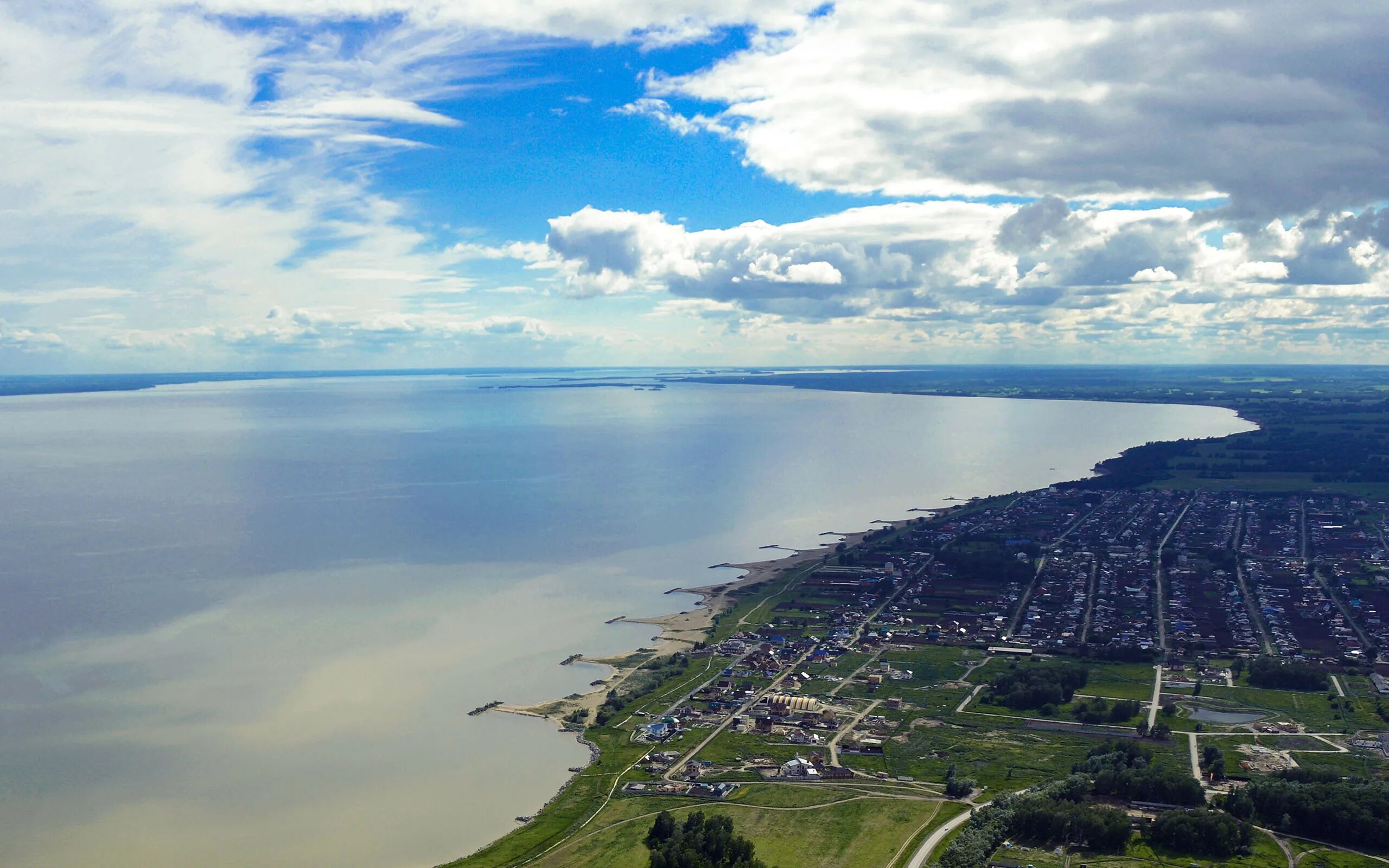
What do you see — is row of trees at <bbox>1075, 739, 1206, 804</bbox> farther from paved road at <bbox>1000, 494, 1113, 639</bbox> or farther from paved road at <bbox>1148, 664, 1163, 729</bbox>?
paved road at <bbox>1000, 494, 1113, 639</bbox>

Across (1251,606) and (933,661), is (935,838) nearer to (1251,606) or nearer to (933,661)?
(933,661)

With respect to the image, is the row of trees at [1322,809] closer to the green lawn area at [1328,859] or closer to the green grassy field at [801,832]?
the green lawn area at [1328,859]

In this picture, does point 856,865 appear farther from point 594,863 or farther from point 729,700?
point 729,700

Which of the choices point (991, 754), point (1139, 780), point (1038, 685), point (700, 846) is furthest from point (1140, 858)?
point (1038, 685)

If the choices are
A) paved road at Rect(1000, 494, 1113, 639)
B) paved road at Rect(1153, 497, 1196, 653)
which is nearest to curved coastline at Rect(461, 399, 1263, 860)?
paved road at Rect(1000, 494, 1113, 639)

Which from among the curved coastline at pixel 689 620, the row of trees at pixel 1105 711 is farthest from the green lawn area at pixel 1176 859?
the curved coastline at pixel 689 620

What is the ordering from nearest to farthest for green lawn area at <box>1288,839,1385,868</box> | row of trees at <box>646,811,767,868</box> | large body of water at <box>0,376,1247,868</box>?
row of trees at <box>646,811,767,868</box> → green lawn area at <box>1288,839,1385,868</box> → large body of water at <box>0,376,1247,868</box>
